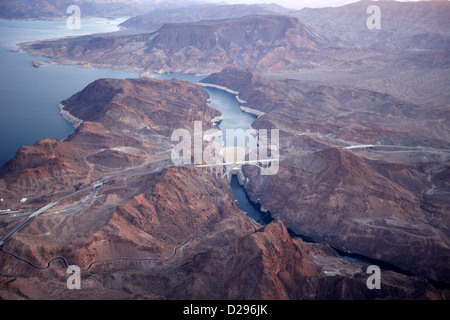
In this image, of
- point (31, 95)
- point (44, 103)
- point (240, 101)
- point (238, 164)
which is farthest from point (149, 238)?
point (31, 95)

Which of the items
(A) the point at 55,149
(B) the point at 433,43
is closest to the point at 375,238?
(A) the point at 55,149

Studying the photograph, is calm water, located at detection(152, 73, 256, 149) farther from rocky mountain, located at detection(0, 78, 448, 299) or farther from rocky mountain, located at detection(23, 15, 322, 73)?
rocky mountain, located at detection(23, 15, 322, 73)

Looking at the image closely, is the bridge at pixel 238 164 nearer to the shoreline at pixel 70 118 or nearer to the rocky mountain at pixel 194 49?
the shoreline at pixel 70 118

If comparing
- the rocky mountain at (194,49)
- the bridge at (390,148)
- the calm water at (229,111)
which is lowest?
the bridge at (390,148)

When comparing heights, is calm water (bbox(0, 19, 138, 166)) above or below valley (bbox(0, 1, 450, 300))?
above

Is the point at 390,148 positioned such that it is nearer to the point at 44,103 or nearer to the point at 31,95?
the point at 44,103

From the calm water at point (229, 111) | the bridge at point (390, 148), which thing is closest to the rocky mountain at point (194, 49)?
the calm water at point (229, 111)

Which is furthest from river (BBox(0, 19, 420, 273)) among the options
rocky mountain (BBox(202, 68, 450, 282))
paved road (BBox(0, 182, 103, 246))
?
paved road (BBox(0, 182, 103, 246))

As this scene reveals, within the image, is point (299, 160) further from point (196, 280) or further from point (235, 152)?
point (196, 280)
